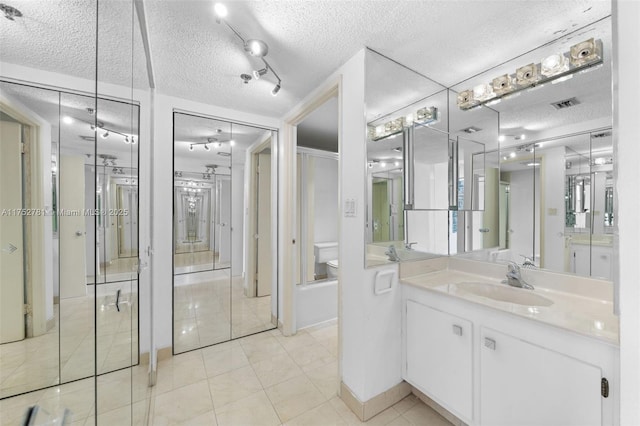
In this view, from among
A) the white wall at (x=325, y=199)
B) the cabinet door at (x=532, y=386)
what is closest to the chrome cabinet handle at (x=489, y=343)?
the cabinet door at (x=532, y=386)

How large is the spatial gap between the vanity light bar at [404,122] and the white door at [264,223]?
64.2 inches

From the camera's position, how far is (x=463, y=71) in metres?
1.81

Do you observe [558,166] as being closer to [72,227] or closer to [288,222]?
[288,222]

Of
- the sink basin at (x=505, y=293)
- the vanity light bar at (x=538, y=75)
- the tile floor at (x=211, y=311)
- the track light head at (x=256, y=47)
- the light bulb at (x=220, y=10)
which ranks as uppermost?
the light bulb at (x=220, y=10)

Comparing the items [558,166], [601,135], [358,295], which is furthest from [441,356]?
[601,135]

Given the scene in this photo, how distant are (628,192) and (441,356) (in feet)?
4.15

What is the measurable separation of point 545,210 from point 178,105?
307 centimetres

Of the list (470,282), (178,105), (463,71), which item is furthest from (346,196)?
(178,105)

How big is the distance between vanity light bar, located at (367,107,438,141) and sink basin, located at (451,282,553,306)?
1170mm

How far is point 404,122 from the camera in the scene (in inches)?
78.2

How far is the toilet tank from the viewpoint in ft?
10.4

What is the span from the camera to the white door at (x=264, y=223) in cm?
308

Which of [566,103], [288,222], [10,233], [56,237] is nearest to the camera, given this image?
[10,233]

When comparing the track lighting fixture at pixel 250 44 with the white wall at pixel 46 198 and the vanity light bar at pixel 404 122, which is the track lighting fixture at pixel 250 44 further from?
the white wall at pixel 46 198
